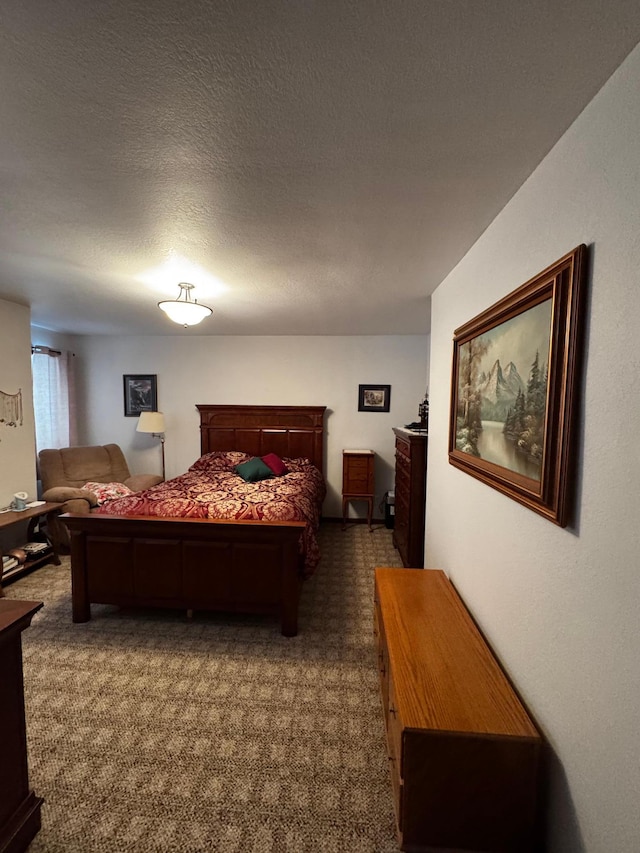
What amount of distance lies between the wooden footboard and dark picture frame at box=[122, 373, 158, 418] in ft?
8.97

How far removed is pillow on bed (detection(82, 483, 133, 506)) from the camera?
3769 mm

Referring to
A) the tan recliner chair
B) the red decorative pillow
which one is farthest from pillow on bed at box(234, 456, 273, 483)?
the tan recliner chair

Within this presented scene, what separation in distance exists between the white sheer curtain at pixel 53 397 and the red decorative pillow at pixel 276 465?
2.84 meters

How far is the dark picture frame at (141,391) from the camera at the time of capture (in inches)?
191

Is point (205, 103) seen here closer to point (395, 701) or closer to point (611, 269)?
point (611, 269)

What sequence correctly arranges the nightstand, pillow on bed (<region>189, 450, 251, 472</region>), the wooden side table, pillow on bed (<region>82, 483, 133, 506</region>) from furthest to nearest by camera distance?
the nightstand
pillow on bed (<region>189, 450, 251, 472</region>)
pillow on bed (<region>82, 483, 133, 506</region>)
the wooden side table

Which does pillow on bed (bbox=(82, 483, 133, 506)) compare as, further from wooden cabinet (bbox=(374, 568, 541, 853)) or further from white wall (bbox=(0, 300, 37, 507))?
wooden cabinet (bbox=(374, 568, 541, 853))

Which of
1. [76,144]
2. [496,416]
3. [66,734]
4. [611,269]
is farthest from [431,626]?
[76,144]

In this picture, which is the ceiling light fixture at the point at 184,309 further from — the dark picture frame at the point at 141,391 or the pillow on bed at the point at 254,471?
the dark picture frame at the point at 141,391

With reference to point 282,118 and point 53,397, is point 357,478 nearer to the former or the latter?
point 282,118

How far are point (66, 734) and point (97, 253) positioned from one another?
2.52 meters

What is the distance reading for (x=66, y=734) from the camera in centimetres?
159

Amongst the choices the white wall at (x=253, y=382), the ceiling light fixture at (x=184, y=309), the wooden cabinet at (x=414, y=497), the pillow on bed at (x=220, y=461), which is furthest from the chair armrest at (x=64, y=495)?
the wooden cabinet at (x=414, y=497)

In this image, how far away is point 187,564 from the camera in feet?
7.90
